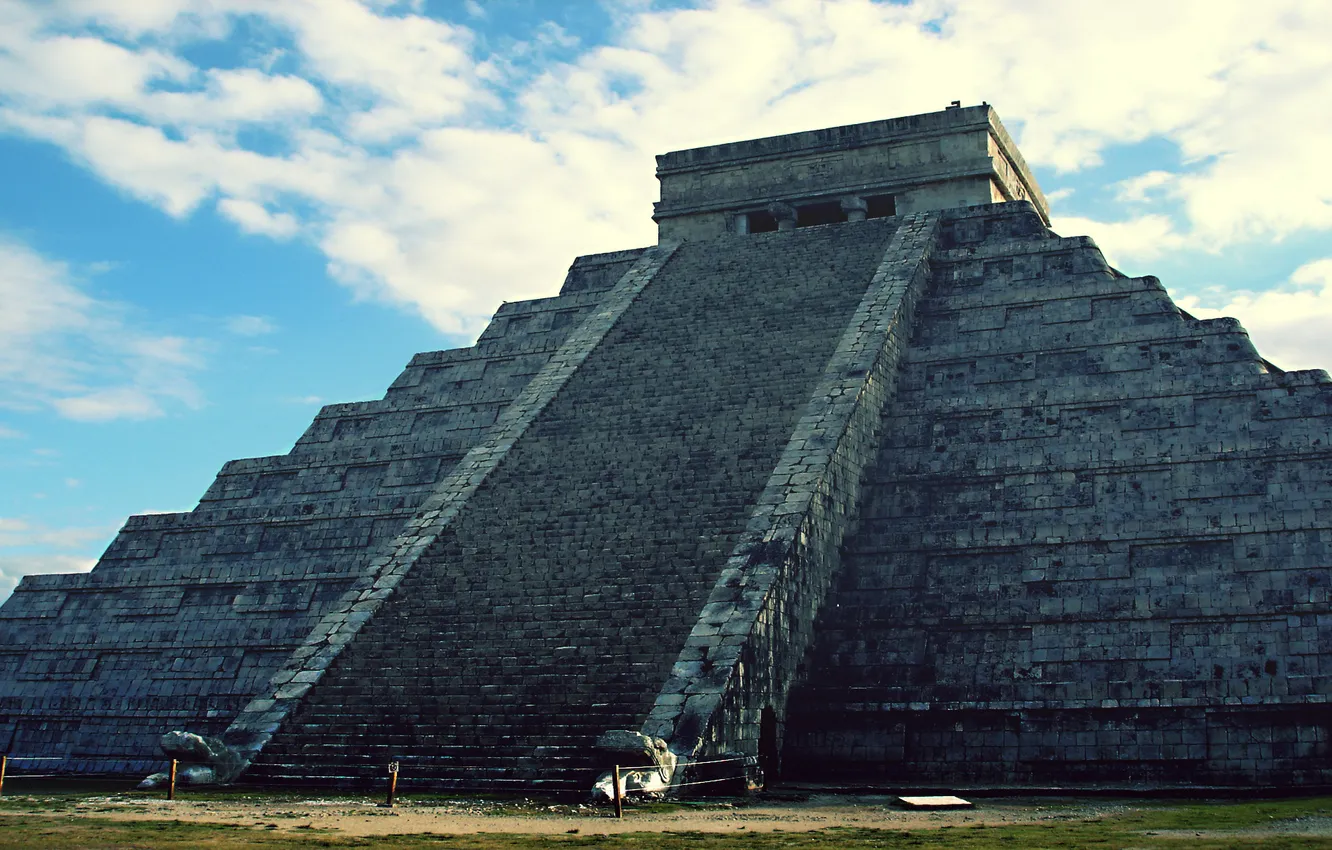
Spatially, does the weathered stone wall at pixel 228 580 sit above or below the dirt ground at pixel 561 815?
above

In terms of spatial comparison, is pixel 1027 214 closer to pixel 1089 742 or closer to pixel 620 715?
pixel 1089 742

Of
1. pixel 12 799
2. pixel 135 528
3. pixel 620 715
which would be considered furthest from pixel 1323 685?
pixel 135 528

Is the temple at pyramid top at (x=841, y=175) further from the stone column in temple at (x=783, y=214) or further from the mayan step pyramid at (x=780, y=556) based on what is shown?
the mayan step pyramid at (x=780, y=556)

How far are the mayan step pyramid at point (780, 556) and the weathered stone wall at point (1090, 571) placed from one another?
40 mm

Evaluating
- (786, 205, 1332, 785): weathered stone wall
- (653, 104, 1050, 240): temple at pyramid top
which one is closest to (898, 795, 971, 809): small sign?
(786, 205, 1332, 785): weathered stone wall

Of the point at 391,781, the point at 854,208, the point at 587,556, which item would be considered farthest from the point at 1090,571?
the point at 854,208

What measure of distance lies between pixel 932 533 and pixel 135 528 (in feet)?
41.4

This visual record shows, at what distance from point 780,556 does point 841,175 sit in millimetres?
12414

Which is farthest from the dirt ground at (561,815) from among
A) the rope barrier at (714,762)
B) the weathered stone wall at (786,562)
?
the weathered stone wall at (786,562)

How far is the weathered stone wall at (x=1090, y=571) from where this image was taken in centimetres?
1338

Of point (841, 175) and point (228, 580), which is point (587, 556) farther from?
point (841, 175)

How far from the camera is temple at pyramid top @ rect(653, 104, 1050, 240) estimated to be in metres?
24.4

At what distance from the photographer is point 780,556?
14539 mm

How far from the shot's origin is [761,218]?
25.9 metres
